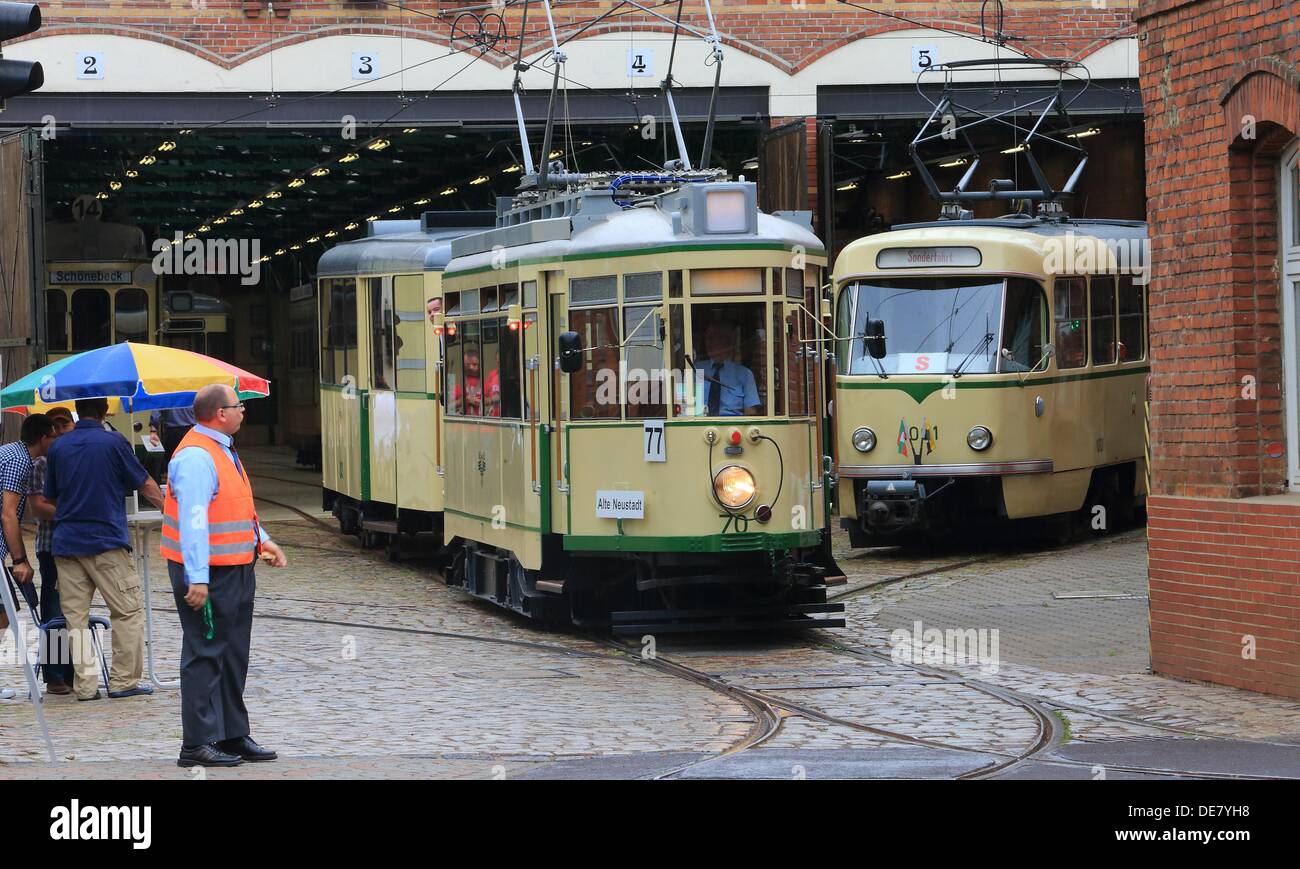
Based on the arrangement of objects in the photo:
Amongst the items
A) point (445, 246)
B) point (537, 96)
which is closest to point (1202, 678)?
point (445, 246)

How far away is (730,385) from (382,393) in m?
7.17

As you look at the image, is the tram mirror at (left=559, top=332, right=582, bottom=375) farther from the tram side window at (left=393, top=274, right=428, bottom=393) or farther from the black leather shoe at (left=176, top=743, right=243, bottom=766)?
the tram side window at (left=393, top=274, right=428, bottom=393)

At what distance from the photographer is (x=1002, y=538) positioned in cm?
2102

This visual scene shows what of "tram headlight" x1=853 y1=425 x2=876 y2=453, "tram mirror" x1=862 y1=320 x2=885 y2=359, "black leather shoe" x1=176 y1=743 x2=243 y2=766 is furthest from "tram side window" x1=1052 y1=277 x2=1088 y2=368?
"black leather shoe" x1=176 y1=743 x2=243 y2=766

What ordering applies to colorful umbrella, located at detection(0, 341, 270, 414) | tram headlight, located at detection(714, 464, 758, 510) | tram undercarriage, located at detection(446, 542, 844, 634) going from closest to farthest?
colorful umbrella, located at detection(0, 341, 270, 414) < tram headlight, located at detection(714, 464, 758, 510) < tram undercarriage, located at detection(446, 542, 844, 634)

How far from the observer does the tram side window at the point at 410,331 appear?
18703 mm

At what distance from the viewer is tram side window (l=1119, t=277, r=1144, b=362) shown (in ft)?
67.3

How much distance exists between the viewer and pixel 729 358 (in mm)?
13234

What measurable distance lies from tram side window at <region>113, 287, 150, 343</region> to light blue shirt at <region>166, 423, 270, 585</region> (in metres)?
19.6

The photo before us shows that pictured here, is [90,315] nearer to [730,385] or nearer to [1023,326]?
[1023,326]

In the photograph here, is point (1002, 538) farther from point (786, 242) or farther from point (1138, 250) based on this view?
point (786, 242)

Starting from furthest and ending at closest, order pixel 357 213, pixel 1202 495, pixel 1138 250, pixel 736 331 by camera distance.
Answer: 1. pixel 357 213
2. pixel 1138 250
3. pixel 736 331
4. pixel 1202 495

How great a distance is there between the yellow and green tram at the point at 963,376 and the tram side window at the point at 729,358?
4860mm
